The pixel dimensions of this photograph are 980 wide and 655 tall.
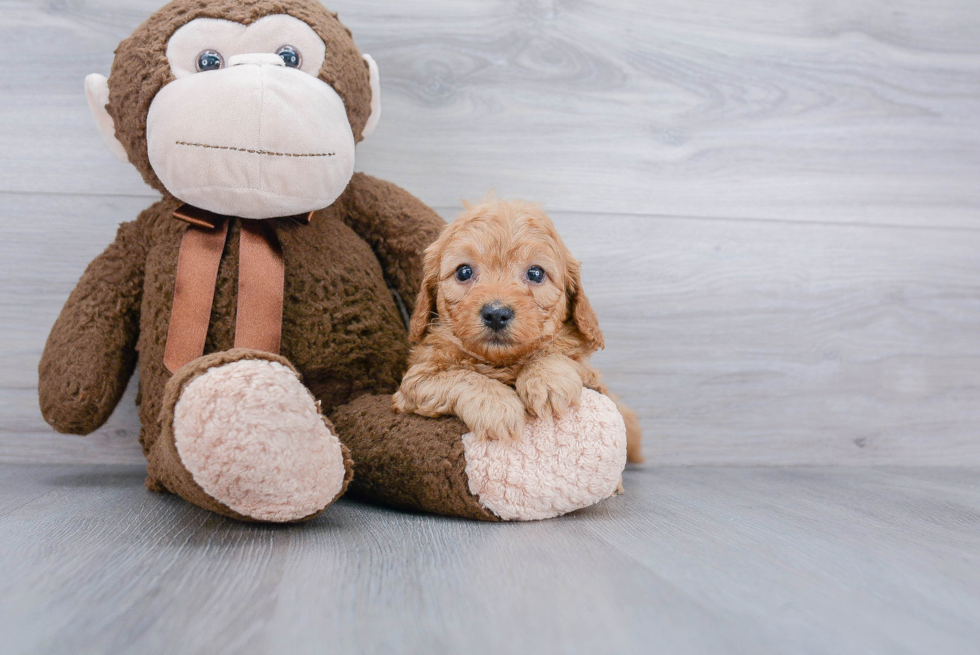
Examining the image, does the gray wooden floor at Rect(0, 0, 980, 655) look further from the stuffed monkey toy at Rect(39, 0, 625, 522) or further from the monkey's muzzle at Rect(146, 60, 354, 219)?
the monkey's muzzle at Rect(146, 60, 354, 219)

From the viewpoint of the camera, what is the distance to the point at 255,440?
0.78 metres

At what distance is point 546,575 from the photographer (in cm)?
73

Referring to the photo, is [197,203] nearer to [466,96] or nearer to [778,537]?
[466,96]

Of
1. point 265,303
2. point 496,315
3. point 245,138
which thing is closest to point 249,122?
point 245,138

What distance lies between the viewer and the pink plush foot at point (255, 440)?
77 centimetres

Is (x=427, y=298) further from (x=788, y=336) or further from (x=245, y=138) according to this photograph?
(x=788, y=336)

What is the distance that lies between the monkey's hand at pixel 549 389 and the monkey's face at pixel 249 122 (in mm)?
414

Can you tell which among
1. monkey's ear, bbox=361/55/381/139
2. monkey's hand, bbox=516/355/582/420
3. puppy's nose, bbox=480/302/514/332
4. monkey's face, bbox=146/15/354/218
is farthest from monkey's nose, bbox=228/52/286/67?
monkey's hand, bbox=516/355/582/420

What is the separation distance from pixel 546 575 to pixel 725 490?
0.63 m

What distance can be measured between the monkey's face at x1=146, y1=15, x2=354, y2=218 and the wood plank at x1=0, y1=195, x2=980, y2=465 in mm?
588

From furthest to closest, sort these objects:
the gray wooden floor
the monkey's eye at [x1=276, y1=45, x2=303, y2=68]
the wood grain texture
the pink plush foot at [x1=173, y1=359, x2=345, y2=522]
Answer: the gray wooden floor
the monkey's eye at [x1=276, y1=45, x2=303, y2=68]
the pink plush foot at [x1=173, y1=359, x2=345, y2=522]
the wood grain texture

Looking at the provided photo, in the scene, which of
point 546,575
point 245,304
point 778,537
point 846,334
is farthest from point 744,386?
point 245,304

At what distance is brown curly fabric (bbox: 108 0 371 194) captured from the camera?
3.21 feet

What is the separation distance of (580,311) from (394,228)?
A: 0.38 metres
